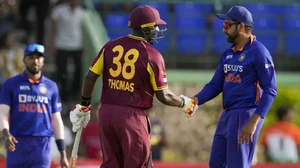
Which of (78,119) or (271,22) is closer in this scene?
(78,119)

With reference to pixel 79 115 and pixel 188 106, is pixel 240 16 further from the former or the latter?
pixel 79 115

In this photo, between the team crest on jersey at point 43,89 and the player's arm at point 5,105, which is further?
the team crest on jersey at point 43,89

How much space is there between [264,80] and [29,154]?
337 centimetres

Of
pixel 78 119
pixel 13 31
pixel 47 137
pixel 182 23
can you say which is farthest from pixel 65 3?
pixel 78 119

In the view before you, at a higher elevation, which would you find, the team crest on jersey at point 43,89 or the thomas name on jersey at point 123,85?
the thomas name on jersey at point 123,85

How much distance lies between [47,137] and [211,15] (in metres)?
8.19

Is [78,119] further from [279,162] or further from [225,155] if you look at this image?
[279,162]

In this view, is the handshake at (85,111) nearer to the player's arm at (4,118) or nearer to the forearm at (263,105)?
the forearm at (263,105)

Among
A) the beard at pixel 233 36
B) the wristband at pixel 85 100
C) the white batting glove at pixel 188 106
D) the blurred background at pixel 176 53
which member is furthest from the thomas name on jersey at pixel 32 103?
the blurred background at pixel 176 53

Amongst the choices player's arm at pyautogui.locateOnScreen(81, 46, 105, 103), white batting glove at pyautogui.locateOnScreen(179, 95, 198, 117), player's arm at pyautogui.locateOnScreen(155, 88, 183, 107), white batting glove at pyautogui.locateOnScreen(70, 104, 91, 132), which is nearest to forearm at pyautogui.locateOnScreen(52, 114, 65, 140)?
white batting glove at pyautogui.locateOnScreen(70, 104, 91, 132)

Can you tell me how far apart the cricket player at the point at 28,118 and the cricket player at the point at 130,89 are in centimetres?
204

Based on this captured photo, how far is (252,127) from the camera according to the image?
11.0 m

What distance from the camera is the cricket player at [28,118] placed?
41.6 feet

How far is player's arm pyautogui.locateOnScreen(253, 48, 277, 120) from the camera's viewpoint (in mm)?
11094
